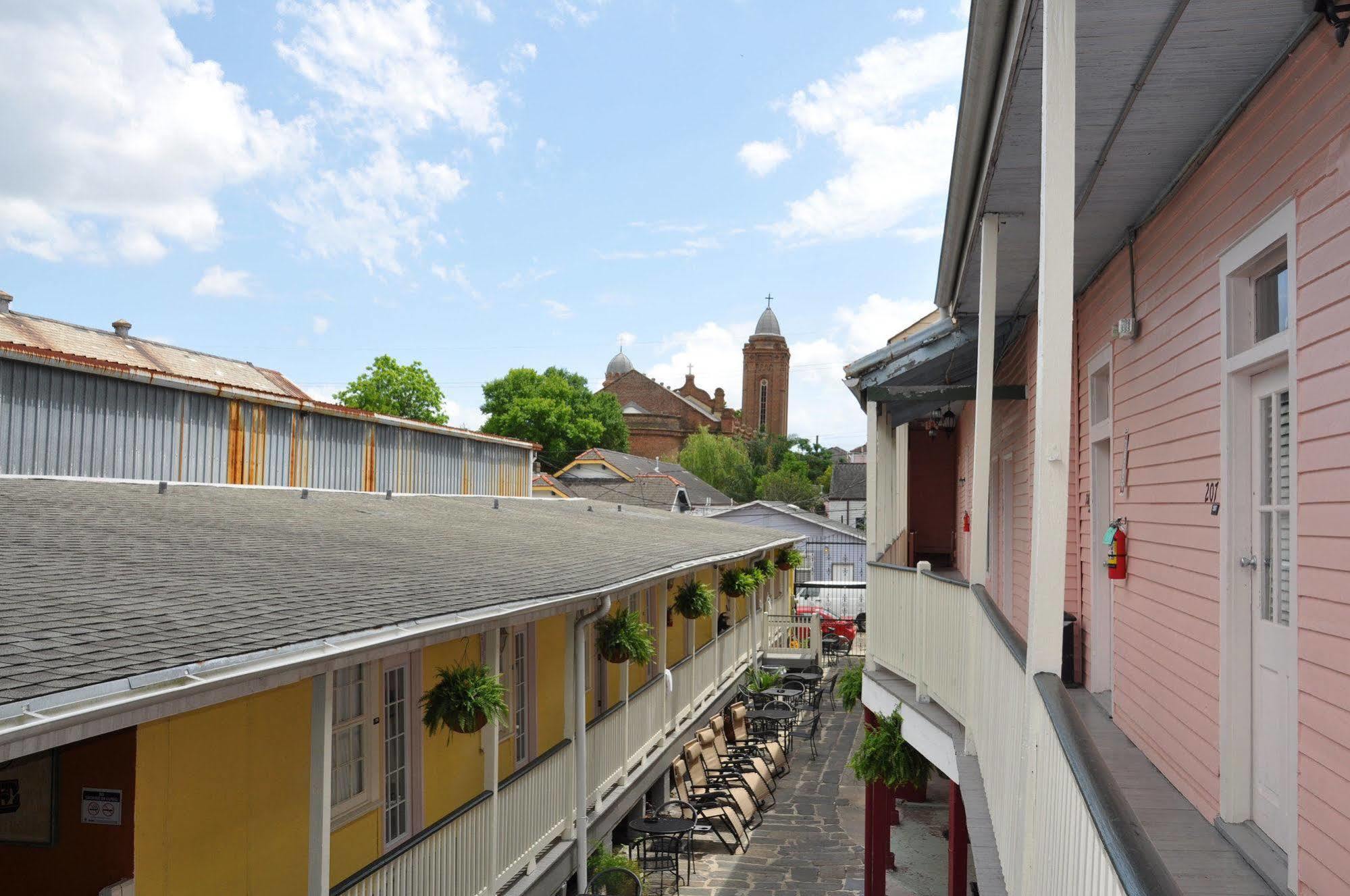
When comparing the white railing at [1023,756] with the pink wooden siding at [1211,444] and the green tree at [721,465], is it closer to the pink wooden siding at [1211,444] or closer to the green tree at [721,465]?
the pink wooden siding at [1211,444]

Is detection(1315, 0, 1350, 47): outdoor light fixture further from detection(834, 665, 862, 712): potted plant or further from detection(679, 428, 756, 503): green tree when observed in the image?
detection(679, 428, 756, 503): green tree

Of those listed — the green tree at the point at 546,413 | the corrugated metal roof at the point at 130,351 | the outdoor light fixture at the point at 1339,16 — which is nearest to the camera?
the outdoor light fixture at the point at 1339,16

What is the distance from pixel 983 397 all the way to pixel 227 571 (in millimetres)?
4088

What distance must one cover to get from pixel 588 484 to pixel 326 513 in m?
43.0

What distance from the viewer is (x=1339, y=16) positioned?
340 centimetres

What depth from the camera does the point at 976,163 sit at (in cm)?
547

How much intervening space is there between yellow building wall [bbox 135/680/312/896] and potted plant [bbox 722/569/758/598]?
11865 millimetres

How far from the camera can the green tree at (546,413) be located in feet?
241

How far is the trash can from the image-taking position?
8.14 metres

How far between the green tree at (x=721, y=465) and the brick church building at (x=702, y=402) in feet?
17.9

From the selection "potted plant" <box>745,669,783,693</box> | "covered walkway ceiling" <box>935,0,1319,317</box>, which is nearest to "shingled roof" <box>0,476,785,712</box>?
"covered walkway ceiling" <box>935,0,1319,317</box>

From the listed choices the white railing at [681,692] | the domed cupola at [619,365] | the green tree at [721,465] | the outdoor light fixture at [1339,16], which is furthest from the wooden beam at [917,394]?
the domed cupola at [619,365]

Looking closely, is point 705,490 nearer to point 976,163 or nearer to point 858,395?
point 858,395

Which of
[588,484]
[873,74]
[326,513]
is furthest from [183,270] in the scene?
[873,74]
